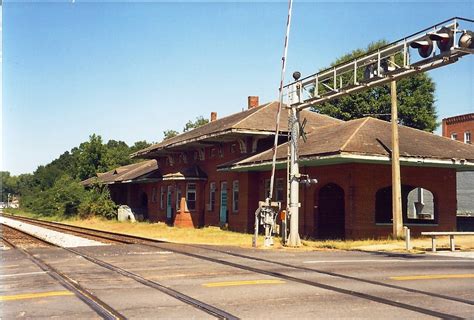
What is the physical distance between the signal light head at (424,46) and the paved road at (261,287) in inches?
221

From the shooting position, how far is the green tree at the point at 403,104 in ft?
172

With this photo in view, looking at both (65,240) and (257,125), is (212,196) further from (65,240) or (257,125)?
(65,240)

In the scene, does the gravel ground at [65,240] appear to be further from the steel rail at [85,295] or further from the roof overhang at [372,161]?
the roof overhang at [372,161]

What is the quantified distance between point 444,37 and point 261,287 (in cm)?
806

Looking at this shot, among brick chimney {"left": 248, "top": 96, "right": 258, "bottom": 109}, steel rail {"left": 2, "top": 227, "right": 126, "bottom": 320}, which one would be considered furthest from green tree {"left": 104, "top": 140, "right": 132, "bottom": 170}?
steel rail {"left": 2, "top": 227, "right": 126, "bottom": 320}

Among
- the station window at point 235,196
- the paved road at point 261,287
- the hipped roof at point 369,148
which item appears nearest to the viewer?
the paved road at point 261,287

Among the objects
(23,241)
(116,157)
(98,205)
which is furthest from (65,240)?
(116,157)

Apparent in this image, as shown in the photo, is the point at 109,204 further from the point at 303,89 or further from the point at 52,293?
the point at 52,293

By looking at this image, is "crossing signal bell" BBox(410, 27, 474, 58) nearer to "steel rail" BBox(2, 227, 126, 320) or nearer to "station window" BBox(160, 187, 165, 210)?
"steel rail" BBox(2, 227, 126, 320)

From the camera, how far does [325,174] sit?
80.8 ft

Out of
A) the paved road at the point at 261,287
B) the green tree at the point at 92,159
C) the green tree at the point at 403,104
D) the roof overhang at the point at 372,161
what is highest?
the green tree at the point at 403,104

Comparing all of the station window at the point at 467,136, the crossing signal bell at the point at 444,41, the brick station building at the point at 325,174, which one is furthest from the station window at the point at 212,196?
the station window at the point at 467,136

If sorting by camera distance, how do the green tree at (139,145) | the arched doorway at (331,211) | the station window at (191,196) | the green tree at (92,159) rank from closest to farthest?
the arched doorway at (331,211) < the station window at (191,196) < the green tree at (92,159) < the green tree at (139,145)

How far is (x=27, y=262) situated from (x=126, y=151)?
277 feet
